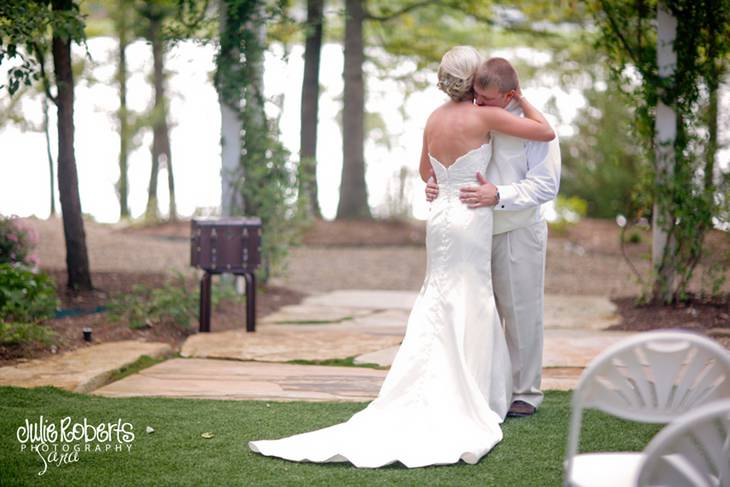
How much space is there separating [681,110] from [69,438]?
220 inches

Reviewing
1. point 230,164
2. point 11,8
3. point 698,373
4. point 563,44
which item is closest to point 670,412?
point 698,373

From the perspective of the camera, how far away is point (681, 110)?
7648 millimetres

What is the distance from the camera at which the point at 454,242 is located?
178 inches

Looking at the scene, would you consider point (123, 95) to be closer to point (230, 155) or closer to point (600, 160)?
point (600, 160)

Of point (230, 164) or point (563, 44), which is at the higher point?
point (563, 44)

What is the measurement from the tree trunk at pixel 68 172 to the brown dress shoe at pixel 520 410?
4963 millimetres

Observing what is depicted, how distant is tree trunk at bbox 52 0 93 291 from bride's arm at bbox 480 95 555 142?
4.74m

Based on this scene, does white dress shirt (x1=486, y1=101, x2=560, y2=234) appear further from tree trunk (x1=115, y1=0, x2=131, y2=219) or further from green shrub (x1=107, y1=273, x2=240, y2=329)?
tree trunk (x1=115, y1=0, x2=131, y2=219)

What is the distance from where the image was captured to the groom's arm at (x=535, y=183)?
4.51m

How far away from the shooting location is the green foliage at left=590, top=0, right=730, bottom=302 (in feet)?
24.7

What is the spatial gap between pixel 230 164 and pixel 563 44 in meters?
9.16

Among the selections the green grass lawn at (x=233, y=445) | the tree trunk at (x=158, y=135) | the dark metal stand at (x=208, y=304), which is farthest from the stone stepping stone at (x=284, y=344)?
the tree trunk at (x=158, y=135)

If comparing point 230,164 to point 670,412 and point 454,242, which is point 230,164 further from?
point 670,412

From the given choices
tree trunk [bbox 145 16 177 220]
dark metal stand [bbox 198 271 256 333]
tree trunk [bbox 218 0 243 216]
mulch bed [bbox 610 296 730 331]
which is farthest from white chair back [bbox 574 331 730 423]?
tree trunk [bbox 145 16 177 220]
